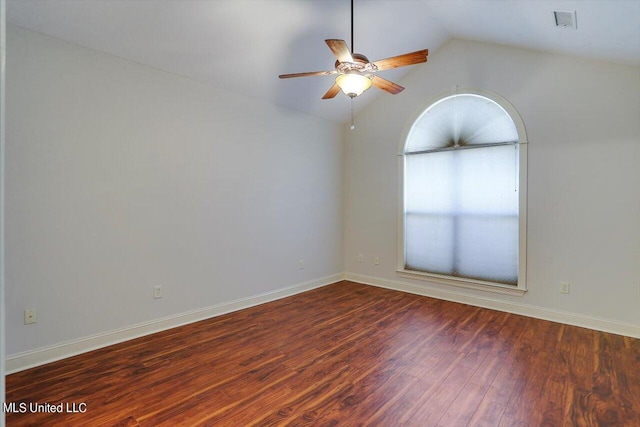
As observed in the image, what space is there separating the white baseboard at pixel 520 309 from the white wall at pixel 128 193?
164 cm

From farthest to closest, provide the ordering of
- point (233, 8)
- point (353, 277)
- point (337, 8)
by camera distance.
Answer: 1. point (353, 277)
2. point (337, 8)
3. point (233, 8)

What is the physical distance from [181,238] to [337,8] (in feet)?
9.31

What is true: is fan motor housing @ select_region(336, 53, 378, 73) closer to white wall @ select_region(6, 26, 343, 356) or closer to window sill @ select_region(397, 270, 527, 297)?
white wall @ select_region(6, 26, 343, 356)

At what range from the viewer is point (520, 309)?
12.4 ft

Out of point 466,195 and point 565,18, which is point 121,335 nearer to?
point 466,195

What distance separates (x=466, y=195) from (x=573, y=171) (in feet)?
3.73

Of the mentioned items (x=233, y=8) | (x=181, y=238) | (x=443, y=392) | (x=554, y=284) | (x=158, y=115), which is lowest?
(x=443, y=392)

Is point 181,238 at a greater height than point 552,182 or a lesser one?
lesser

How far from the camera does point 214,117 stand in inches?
144

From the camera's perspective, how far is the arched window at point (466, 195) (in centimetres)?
384

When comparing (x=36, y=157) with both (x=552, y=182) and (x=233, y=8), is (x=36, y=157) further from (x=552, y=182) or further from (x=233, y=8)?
(x=552, y=182)

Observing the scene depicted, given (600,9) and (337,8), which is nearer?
(600,9)

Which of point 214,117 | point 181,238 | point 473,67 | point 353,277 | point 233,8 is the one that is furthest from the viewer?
point 353,277

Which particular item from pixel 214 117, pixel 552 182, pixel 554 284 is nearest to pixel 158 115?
pixel 214 117
